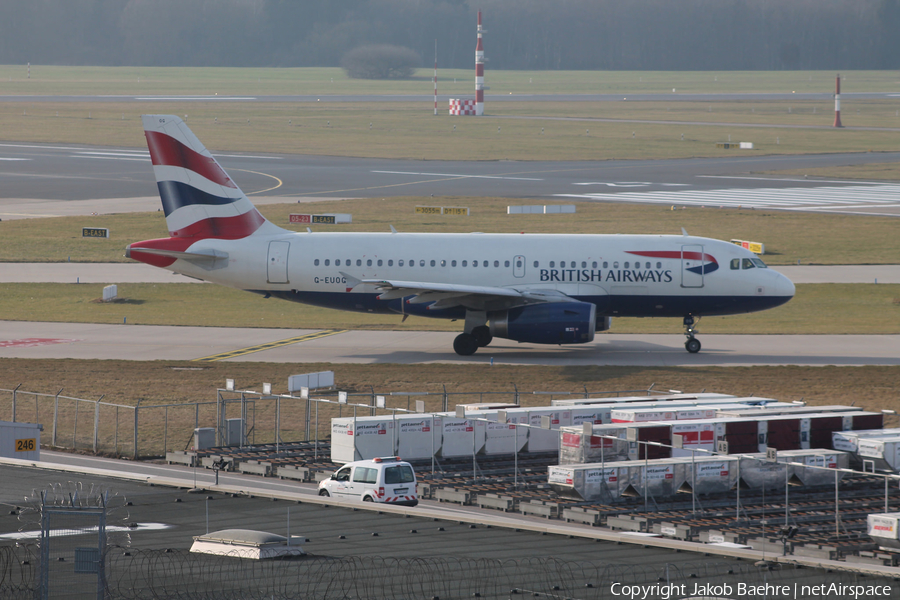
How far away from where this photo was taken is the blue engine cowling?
50.5m

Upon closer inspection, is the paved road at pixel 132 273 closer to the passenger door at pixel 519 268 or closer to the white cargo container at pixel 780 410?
the passenger door at pixel 519 268

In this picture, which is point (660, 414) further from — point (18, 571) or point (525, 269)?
point (18, 571)

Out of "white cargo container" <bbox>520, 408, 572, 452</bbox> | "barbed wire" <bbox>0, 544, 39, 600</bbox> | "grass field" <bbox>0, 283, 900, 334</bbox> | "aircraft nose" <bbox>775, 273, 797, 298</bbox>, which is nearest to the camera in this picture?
"barbed wire" <bbox>0, 544, 39, 600</bbox>

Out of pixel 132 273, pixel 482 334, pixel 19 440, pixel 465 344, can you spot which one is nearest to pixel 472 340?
pixel 465 344

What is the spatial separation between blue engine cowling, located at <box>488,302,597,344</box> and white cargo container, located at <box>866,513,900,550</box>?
23.5 metres

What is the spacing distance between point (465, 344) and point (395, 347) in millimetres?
4160

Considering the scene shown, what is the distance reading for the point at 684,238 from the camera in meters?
53.6

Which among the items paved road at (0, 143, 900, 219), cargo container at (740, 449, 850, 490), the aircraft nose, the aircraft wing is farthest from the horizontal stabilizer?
paved road at (0, 143, 900, 219)

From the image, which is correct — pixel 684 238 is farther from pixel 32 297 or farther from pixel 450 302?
pixel 32 297

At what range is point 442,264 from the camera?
5344 centimetres

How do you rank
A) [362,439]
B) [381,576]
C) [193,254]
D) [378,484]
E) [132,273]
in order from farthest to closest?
[132,273] → [193,254] → [362,439] → [378,484] → [381,576]

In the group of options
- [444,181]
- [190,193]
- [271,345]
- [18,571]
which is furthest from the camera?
[444,181]

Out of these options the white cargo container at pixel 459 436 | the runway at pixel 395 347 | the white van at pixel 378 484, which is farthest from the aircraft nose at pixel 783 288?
the white van at pixel 378 484

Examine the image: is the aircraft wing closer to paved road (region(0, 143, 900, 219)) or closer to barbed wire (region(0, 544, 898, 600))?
barbed wire (region(0, 544, 898, 600))
